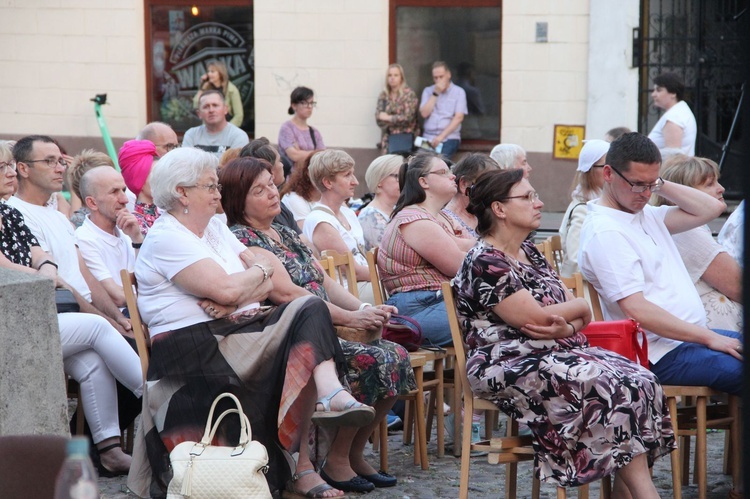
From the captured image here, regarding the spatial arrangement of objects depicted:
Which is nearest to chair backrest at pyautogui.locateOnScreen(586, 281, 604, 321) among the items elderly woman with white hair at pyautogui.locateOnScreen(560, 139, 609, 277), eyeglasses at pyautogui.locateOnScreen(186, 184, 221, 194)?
elderly woman with white hair at pyautogui.locateOnScreen(560, 139, 609, 277)

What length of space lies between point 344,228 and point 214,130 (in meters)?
2.77

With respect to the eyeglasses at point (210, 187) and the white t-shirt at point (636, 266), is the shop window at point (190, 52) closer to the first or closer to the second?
the eyeglasses at point (210, 187)

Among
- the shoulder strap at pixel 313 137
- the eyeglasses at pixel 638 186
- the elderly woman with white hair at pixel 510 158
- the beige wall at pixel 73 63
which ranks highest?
the beige wall at pixel 73 63

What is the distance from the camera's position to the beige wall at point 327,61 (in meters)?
12.1

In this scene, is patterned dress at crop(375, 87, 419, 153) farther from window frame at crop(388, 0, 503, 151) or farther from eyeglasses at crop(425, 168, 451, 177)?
eyeglasses at crop(425, 168, 451, 177)

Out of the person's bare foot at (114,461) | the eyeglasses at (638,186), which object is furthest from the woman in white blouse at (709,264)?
the person's bare foot at (114,461)

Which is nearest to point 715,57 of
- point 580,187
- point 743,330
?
point 580,187

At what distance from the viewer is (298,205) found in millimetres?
6789

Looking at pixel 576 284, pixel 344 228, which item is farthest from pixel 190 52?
pixel 576 284

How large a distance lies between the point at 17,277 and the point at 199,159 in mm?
1040

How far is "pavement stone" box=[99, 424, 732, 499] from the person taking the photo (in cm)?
471

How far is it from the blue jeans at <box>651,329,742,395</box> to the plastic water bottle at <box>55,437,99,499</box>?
2.92 m

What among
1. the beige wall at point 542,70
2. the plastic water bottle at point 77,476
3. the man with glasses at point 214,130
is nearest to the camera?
the plastic water bottle at point 77,476

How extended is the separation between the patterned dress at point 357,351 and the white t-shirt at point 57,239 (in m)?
0.96
